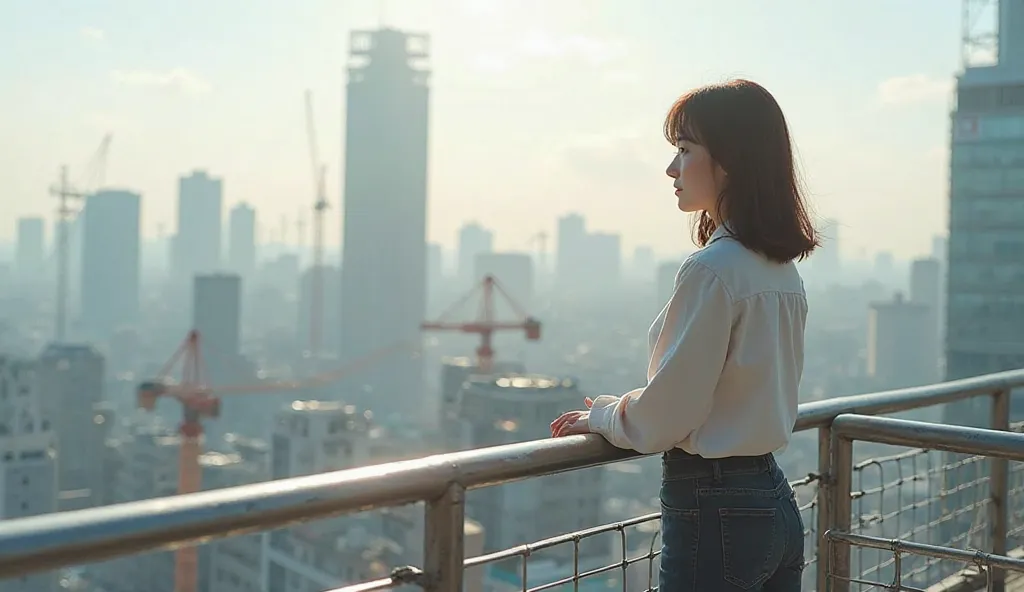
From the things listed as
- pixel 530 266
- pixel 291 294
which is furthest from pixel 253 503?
pixel 291 294

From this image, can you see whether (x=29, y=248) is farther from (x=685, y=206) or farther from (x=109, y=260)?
(x=685, y=206)

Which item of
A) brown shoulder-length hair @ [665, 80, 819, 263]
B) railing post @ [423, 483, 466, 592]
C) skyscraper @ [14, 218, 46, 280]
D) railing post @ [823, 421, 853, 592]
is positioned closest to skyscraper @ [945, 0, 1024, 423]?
railing post @ [823, 421, 853, 592]

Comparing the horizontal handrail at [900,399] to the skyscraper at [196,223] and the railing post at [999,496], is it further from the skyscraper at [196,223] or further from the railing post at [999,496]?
the skyscraper at [196,223]

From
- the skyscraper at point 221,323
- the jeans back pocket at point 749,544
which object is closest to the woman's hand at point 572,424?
the jeans back pocket at point 749,544

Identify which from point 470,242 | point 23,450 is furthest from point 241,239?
point 23,450

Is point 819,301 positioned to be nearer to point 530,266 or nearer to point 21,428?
point 530,266
